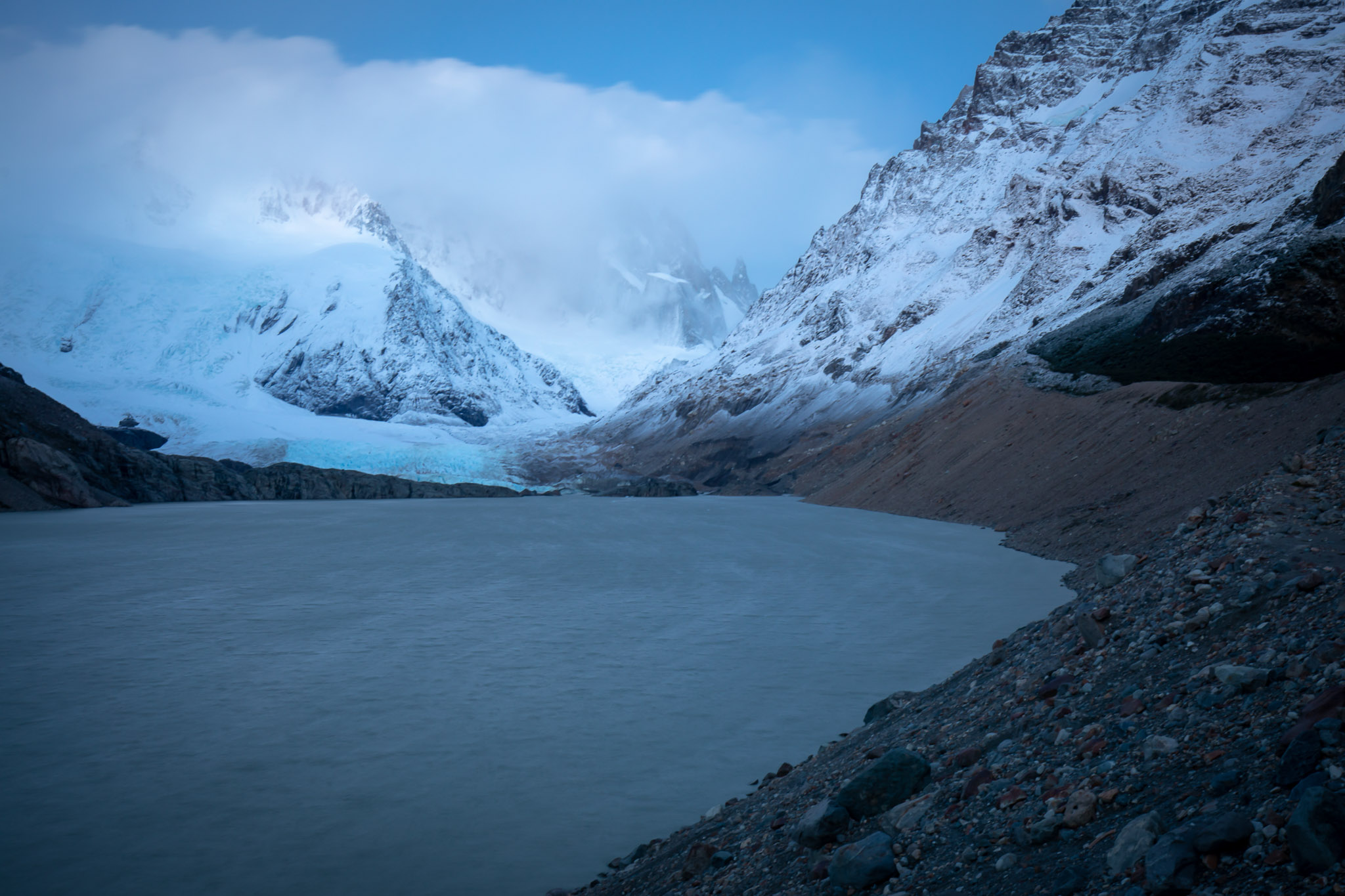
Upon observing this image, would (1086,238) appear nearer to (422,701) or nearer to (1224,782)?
(422,701)

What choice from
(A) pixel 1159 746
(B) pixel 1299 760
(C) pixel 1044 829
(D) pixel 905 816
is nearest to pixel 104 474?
(D) pixel 905 816

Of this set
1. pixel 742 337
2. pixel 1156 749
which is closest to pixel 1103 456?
pixel 1156 749

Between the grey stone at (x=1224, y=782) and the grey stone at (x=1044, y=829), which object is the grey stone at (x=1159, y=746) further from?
the grey stone at (x=1044, y=829)

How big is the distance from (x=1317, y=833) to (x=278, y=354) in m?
160

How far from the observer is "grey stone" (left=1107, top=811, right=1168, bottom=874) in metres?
3.47

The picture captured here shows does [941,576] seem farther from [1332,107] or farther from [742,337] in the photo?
[742,337]

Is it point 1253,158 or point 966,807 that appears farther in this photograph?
point 1253,158

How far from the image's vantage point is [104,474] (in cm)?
5641

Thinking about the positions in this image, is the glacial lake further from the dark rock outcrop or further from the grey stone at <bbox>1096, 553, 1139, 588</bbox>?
the dark rock outcrop

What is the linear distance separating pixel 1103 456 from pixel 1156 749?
88.2ft

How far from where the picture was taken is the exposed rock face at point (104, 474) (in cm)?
4828

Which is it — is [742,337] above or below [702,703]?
above

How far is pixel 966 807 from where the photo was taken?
182 inches

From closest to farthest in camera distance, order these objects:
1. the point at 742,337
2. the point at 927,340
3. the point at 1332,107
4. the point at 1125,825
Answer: the point at 1125,825, the point at 1332,107, the point at 927,340, the point at 742,337
